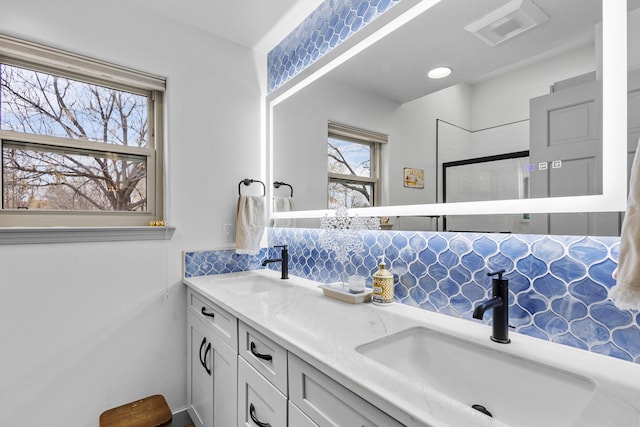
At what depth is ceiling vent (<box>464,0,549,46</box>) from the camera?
97 centimetres

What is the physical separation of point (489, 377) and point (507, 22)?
1.08m

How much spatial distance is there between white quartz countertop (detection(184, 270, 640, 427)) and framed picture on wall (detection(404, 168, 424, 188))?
1.68 feet

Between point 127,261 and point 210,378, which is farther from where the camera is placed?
point 127,261

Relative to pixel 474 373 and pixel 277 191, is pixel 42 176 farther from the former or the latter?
pixel 474 373

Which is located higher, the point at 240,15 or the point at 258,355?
the point at 240,15

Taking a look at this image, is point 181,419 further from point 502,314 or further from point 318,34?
point 318,34

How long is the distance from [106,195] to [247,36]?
1334mm

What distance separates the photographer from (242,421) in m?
1.28

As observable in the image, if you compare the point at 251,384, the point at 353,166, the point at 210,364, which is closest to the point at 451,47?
the point at 353,166

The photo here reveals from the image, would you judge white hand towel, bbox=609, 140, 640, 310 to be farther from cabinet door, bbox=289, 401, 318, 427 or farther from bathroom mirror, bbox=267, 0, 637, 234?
cabinet door, bbox=289, 401, 318, 427

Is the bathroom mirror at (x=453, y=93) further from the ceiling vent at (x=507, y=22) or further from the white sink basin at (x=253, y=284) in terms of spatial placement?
the white sink basin at (x=253, y=284)

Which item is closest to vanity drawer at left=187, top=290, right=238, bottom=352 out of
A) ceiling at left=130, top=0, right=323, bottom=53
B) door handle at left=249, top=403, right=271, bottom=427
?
door handle at left=249, top=403, right=271, bottom=427

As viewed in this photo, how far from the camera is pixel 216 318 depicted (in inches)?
60.0

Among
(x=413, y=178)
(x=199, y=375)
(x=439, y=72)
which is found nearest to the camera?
(x=439, y=72)
